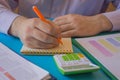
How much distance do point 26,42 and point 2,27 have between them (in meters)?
0.15

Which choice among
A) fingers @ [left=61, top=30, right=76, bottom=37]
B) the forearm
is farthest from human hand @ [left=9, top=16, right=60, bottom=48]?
the forearm

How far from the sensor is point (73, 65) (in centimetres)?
56

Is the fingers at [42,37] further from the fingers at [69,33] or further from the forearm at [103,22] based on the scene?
the forearm at [103,22]

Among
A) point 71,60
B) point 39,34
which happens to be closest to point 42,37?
point 39,34

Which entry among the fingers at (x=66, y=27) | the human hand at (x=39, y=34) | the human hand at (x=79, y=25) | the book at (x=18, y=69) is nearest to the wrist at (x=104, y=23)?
the human hand at (x=79, y=25)

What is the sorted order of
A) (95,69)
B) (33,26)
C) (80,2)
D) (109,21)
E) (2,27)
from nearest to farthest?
(95,69), (33,26), (2,27), (109,21), (80,2)

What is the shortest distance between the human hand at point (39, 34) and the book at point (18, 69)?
7cm

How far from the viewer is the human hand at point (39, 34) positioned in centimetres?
64

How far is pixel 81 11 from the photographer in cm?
110

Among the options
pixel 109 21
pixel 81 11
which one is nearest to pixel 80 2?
pixel 81 11

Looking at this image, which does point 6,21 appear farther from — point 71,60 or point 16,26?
point 71,60

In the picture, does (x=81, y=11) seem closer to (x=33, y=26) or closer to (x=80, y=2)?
(x=80, y=2)

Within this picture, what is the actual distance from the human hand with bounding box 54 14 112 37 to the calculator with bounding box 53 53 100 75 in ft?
0.57

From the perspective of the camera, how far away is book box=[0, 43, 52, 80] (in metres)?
0.51
